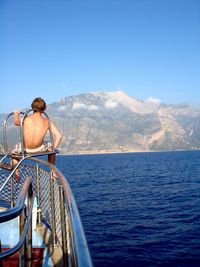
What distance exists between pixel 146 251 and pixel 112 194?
23.3 m

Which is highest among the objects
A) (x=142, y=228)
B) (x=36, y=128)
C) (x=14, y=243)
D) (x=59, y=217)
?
(x=36, y=128)

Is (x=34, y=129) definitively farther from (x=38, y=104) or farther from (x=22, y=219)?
(x=22, y=219)

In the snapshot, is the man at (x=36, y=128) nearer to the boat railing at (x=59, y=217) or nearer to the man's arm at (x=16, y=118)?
the man's arm at (x=16, y=118)

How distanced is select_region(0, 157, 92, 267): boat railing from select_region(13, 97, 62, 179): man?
9.4 inches

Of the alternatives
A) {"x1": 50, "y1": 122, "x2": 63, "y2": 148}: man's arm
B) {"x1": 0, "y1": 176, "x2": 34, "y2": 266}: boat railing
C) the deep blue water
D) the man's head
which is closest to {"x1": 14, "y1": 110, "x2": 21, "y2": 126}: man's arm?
the man's head

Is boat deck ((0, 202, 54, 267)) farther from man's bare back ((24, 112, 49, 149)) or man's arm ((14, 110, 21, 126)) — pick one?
man's arm ((14, 110, 21, 126))

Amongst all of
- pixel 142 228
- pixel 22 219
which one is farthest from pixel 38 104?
pixel 142 228

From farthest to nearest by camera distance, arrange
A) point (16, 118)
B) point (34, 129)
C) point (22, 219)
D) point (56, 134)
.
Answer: point (56, 134), point (16, 118), point (34, 129), point (22, 219)

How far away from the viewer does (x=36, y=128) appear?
16.1 ft

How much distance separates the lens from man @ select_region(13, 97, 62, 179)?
4.85m

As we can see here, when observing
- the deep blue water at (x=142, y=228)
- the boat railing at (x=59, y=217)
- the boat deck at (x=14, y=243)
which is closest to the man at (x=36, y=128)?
the boat railing at (x=59, y=217)

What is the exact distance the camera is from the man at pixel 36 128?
4.85 m

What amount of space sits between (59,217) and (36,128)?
147cm

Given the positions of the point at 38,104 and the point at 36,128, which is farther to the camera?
the point at 38,104
